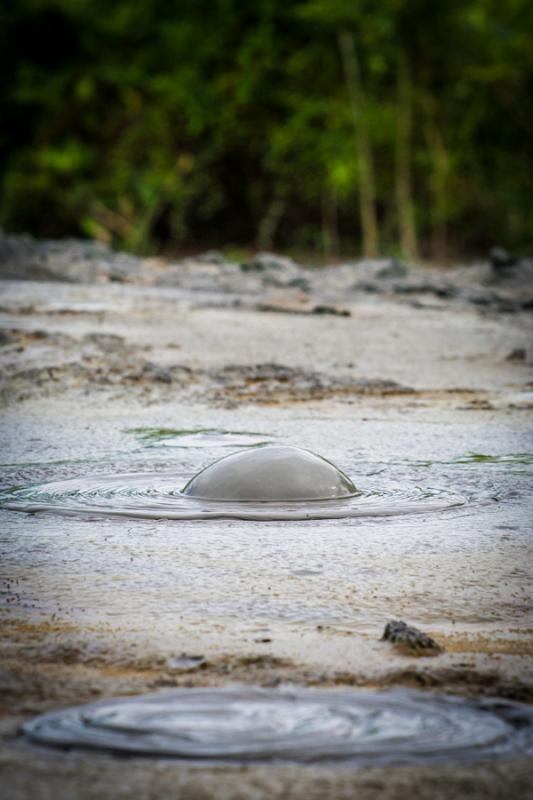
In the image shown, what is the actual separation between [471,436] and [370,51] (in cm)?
1568

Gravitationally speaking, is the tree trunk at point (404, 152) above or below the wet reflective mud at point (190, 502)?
above

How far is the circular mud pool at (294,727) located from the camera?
2270 millimetres

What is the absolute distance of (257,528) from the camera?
417cm

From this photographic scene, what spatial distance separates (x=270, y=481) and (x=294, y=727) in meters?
2.20

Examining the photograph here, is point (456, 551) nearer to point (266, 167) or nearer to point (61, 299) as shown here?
point (61, 299)

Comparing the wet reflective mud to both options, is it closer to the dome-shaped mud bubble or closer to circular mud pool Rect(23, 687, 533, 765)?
the dome-shaped mud bubble

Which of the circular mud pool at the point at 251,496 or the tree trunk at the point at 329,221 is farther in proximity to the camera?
the tree trunk at the point at 329,221

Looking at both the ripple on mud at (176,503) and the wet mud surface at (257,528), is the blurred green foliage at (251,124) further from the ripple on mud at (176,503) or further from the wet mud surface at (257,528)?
the ripple on mud at (176,503)

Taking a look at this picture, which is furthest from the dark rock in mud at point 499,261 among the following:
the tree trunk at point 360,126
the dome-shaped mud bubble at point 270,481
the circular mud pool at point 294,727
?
the circular mud pool at point 294,727

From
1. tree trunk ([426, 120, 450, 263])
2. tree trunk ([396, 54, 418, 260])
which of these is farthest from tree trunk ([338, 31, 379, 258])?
tree trunk ([426, 120, 450, 263])

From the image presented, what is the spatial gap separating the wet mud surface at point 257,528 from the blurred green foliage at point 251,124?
1222 centimetres

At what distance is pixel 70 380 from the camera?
741 centimetres

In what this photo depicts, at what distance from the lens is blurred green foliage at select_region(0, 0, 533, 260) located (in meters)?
21.8

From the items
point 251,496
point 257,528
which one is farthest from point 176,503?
point 257,528
